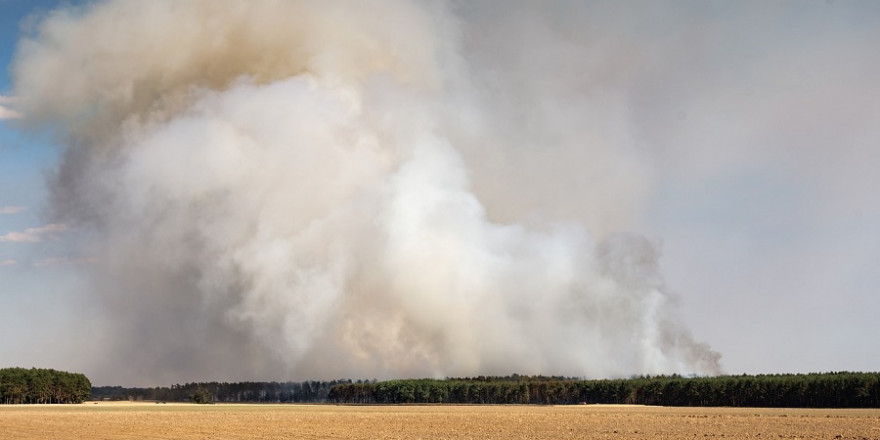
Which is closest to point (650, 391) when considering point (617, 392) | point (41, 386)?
point (617, 392)

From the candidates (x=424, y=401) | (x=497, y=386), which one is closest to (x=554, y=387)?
(x=497, y=386)

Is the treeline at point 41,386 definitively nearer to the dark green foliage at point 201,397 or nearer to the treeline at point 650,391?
the dark green foliage at point 201,397

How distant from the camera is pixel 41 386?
153500 millimetres

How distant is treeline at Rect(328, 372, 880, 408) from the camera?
124 meters

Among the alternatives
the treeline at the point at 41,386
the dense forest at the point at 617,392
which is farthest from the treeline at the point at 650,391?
the treeline at the point at 41,386

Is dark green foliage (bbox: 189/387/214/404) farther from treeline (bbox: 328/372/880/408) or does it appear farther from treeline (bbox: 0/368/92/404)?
treeline (bbox: 328/372/880/408)

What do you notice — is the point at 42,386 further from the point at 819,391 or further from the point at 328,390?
the point at 819,391

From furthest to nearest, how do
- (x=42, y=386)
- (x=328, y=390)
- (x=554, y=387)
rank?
(x=328, y=390) → (x=554, y=387) → (x=42, y=386)

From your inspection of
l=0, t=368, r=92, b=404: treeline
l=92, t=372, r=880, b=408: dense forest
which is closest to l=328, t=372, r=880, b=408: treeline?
l=92, t=372, r=880, b=408: dense forest

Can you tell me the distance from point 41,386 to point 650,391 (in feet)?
344

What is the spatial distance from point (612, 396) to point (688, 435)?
353 ft

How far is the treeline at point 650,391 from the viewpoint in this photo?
408 ft

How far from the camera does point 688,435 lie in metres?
49.1

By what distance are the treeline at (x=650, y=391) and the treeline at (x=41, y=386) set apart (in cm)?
5148
